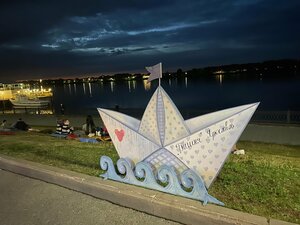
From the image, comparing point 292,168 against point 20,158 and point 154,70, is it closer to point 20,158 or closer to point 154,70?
point 154,70

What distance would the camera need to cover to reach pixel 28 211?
172 inches

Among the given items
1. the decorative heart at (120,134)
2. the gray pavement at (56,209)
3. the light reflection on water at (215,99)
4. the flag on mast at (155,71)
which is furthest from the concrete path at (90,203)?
the light reflection on water at (215,99)

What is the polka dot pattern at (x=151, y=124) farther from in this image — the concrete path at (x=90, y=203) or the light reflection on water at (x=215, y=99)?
the light reflection on water at (x=215, y=99)

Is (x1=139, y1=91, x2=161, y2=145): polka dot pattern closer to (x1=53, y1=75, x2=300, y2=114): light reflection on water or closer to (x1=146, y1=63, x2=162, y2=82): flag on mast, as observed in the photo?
(x1=146, y1=63, x2=162, y2=82): flag on mast

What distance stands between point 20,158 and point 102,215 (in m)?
3.59

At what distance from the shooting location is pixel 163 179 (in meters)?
4.13

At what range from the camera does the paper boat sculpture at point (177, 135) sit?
3.80 meters

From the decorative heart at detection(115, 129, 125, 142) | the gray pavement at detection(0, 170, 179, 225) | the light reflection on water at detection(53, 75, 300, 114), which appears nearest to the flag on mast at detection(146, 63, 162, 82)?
the decorative heart at detection(115, 129, 125, 142)

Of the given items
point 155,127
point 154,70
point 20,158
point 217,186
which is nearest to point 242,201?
point 217,186

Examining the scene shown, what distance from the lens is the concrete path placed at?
347 centimetres

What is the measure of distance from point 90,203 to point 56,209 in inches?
20.3

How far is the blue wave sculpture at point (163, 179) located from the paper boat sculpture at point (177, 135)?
0.23 m

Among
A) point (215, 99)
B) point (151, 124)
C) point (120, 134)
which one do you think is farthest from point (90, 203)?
point (215, 99)

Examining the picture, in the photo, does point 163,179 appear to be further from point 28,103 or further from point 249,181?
point 28,103
